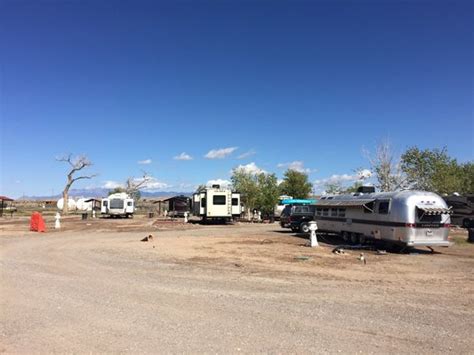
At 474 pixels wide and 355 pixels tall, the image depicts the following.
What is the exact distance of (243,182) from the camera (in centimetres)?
5453

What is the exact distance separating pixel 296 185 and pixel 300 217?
41.6 m

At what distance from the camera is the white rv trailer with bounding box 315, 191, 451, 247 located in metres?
16.6

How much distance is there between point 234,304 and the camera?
26.5 ft

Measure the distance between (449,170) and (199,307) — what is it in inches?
1768

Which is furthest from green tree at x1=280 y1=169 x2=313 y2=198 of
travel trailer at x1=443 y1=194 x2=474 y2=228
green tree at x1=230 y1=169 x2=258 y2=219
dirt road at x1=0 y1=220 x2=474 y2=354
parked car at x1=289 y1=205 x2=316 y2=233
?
dirt road at x1=0 y1=220 x2=474 y2=354

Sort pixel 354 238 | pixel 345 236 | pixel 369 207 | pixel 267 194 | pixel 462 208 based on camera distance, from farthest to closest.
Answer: pixel 267 194, pixel 462 208, pixel 345 236, pixel 354 238, pixel 369 207

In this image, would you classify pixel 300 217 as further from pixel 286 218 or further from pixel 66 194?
pixel 66 194

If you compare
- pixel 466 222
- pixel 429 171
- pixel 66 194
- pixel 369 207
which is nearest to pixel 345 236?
pixel 369 207

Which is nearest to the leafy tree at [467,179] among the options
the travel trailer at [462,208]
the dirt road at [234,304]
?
the travel trailer at [462,208]

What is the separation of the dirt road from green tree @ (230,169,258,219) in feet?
122

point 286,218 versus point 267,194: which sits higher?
point 267,194

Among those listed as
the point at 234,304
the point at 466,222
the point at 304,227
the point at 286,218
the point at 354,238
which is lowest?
the point at 234,304

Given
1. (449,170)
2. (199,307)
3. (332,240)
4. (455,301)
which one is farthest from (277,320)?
(449,170)

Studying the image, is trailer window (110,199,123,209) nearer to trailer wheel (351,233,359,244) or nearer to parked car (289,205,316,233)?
parked car (289,205,316,233)
